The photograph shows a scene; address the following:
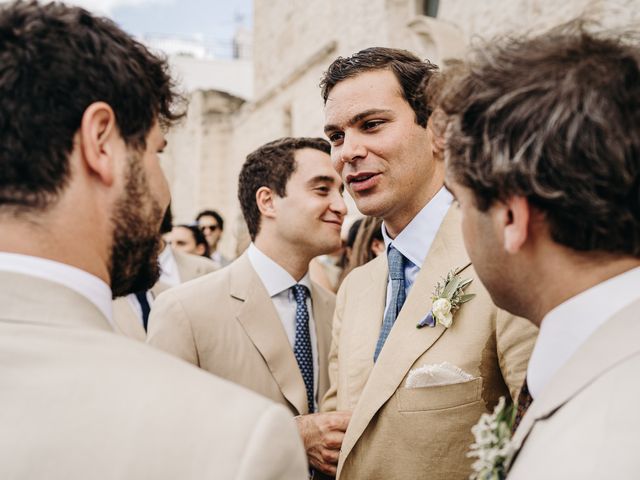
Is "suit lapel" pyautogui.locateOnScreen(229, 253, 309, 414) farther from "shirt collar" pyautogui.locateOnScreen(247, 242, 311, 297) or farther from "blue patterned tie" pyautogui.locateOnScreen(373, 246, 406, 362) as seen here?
"blue patterned tie" pyautogui.locateOnScreen(373, 246, 406, 362)

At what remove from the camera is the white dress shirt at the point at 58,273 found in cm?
106

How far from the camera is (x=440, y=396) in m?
1.76

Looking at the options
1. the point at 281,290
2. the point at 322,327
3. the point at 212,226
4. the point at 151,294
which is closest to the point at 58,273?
the point at 281,290

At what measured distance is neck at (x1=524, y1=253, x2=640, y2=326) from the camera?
44.3 inches

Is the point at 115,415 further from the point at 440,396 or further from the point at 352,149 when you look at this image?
the point at 352,149

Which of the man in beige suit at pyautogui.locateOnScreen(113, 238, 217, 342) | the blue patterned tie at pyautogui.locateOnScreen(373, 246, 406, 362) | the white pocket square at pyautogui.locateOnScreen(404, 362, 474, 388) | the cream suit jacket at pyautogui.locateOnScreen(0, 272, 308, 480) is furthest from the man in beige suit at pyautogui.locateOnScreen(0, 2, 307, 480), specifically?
the man in beige suit at pyautogui.locateOnScreen(113, 238, 217, 342)

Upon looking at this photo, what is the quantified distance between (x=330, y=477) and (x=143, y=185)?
1.44m

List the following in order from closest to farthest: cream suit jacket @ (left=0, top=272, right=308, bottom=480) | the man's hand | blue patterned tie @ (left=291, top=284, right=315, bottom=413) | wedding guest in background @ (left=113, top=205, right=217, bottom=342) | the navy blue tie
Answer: cream suit jacket @ (left=0, top=272, right=308, bottom=480) → the man's hand → blue patterned tie @ (left=291, top=284, right=315, bottom=413) → wedding guest in background @ (left=113, top=205, right=217, bottom=342) → the navy blue tie

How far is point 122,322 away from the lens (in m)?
3.38

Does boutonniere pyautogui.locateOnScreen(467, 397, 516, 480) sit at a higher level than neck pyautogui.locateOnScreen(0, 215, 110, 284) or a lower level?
lower

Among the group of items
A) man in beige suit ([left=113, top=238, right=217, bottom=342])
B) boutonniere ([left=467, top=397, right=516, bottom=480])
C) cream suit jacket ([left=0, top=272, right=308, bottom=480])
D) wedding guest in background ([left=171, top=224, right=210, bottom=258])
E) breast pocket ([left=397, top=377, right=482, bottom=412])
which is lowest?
wedding guest in background ([left=171, top=224, right=210, bottom=258])

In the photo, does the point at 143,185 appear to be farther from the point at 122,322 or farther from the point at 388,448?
the point at 122,322

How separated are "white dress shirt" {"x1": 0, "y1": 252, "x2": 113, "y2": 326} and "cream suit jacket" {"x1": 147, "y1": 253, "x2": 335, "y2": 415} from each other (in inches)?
51.2

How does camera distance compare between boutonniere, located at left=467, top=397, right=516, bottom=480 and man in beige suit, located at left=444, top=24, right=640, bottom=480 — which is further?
boutonniere, located at left=467, top=397, right=516, bottom=480
